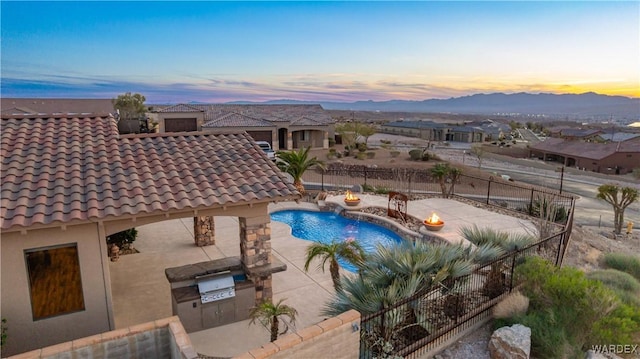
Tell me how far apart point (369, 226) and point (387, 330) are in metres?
11.0

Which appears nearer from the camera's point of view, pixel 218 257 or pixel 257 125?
pixel 218 257

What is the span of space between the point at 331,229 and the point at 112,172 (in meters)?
10.9

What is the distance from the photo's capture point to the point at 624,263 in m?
12.2

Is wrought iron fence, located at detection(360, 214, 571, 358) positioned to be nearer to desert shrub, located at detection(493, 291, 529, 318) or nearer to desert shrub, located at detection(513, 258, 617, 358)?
desert shrub, located at detection(493, 291, 529, 318)

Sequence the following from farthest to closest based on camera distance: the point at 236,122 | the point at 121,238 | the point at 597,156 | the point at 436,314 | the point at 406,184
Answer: the point at 597,156
the point at 236,122
the point at 406,184
the point at 121,238
the point at 436,314

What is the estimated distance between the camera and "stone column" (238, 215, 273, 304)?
8.43 metres

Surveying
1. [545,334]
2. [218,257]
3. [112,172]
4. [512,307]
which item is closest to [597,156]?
[512,307]

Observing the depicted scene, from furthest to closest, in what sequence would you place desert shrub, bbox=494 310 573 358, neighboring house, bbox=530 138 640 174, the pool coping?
neighboring house, bbox=530 138 640 174
the pool coping
desert shrub, bbox=494 310 573 358

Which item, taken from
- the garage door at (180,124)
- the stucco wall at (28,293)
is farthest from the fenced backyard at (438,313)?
the garage door at (180,124)

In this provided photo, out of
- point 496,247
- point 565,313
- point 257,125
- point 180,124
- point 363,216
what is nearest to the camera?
point 565,313

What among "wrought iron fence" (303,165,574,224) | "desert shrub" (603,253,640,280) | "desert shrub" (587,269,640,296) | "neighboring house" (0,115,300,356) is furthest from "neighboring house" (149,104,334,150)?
"desert shrub" (587,269,640,296)

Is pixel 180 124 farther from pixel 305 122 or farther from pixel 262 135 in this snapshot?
pixel 305 122

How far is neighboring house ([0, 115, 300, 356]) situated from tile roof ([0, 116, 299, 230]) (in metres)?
0.02

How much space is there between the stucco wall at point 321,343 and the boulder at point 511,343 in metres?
2.58
